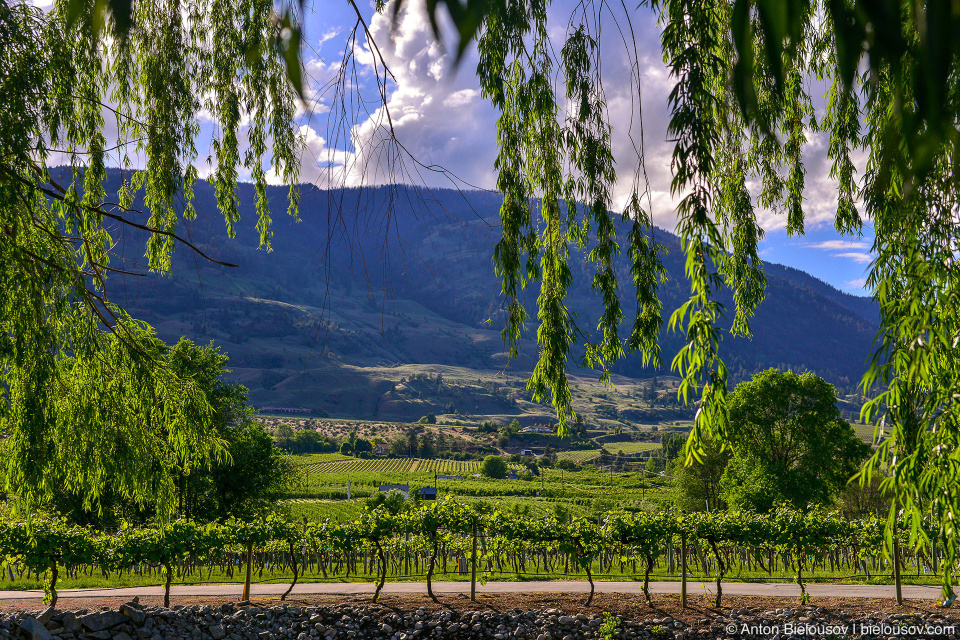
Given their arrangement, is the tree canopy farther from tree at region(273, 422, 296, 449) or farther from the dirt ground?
tree at region(273, 422, 296, 449)

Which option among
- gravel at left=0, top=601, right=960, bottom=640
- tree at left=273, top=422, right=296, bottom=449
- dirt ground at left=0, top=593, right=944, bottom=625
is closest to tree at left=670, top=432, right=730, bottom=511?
dirt ground at left=0, top=593, right=944, bottom=625

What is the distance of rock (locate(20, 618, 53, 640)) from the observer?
6.79 m

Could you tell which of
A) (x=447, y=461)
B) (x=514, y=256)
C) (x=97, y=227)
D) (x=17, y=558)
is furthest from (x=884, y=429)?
(x=447, y=461)

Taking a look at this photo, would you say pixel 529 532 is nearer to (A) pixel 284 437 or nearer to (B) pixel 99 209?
(B) pixel 99 209

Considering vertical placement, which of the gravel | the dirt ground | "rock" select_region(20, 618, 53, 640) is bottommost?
the dirt ground

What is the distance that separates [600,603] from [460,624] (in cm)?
317

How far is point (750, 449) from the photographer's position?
971 inches

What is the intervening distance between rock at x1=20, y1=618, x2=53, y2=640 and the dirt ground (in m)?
3.36

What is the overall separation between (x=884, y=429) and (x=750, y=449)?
24831 mm

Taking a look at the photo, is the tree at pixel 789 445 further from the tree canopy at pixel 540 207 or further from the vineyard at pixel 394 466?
the vineyard at pixel 394 466

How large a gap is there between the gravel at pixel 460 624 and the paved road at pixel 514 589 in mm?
3173

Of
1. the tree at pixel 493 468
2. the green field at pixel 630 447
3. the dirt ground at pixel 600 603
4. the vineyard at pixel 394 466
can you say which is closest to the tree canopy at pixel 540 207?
the dirt ground at pixel 600 603

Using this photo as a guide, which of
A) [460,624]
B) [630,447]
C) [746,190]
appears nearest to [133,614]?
[460,624]

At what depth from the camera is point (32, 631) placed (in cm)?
681
